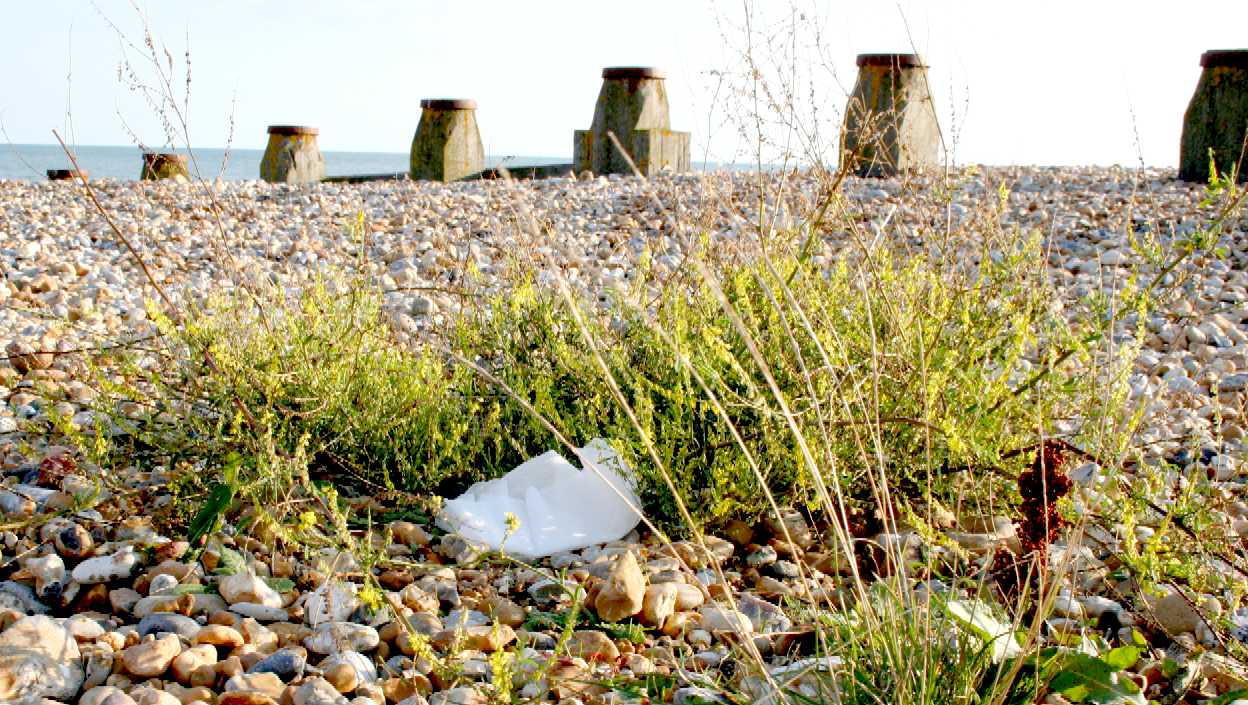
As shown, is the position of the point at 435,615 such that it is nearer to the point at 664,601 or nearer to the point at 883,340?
the point at 664,601

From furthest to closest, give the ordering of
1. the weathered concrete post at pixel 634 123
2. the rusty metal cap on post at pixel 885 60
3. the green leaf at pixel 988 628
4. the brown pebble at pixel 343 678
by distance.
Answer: the weathered concrete post at pixel 634 123, the rusty metal cap on post at pixel 885 60, the brown pebble at pixel 343 678, the green leaf at pixel 988 628

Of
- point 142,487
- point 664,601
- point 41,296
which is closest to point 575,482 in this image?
point 664,601

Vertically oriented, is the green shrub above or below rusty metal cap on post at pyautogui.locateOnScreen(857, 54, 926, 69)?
below

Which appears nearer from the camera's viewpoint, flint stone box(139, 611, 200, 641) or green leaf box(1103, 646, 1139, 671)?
green leaf box(1103, 646, 1139, 671)

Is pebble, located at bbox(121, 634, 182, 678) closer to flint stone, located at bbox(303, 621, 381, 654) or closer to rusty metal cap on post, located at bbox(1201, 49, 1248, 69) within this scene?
flint stone, located at bbox(303, 621, 381, 654)

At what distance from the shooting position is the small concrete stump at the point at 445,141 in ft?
36.3

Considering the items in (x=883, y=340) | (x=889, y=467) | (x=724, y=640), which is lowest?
(x=724, y=640)

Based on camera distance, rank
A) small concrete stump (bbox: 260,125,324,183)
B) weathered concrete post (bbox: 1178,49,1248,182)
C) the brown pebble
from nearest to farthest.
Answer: the brown pebble → weathered concrete post (bbox: 1178,49,1248,182) → small concrete stump (bbox: 260,125,324,183)

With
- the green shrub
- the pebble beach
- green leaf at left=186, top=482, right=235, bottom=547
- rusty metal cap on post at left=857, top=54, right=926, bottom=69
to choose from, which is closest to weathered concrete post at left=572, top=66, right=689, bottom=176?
rusty metal cap on post at left=857, top=54, right=926, bottom=69

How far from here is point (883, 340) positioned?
2.82 meters

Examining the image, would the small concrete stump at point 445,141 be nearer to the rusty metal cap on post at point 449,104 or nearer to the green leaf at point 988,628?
the rusty metal cap on post at point 449,104

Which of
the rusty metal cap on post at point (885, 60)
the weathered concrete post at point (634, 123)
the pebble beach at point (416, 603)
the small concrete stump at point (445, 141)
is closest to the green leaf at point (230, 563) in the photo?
the pebble beach at point (416, 603)

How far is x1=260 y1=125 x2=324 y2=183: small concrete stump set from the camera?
1188cm

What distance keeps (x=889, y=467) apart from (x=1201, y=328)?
2.90m
